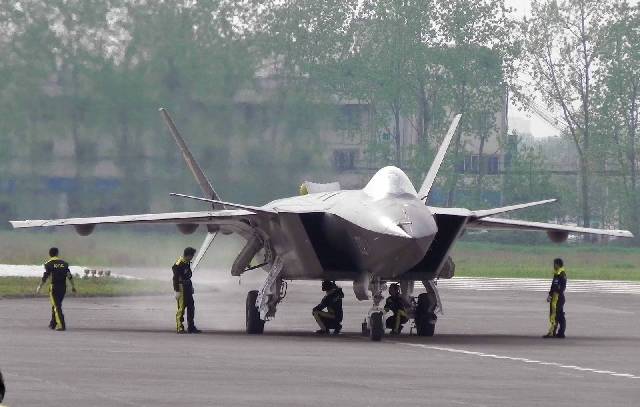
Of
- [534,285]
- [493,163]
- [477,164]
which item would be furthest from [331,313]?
[493,163]

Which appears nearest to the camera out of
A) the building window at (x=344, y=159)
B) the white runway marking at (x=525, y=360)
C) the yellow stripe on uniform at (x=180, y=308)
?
the white runway marking at (x=525, y=360)

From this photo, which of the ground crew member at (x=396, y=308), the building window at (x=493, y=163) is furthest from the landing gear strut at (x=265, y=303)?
the building window at (x=493, y=163)

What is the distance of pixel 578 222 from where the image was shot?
89.7m

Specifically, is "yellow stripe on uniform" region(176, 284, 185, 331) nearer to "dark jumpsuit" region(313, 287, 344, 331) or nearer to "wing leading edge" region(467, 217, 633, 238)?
"dark jumpsuit" region(313, 287, 344, 331)

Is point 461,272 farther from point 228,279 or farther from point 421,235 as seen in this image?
point 421,235

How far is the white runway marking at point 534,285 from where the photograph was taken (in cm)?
4944

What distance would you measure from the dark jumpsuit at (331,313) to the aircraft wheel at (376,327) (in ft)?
7.51

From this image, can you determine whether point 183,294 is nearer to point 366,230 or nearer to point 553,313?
point 366,230

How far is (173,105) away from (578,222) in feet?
171

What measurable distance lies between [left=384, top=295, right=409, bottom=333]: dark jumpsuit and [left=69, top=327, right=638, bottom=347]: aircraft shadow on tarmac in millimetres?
355

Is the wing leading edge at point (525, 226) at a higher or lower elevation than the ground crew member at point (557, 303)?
higher

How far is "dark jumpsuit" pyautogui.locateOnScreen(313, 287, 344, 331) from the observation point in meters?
27.2

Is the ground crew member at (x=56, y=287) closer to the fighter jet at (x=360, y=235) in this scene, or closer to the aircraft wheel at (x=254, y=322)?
the fighter jet at (x=360, y=235)

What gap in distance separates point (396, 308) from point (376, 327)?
8.27 ft
